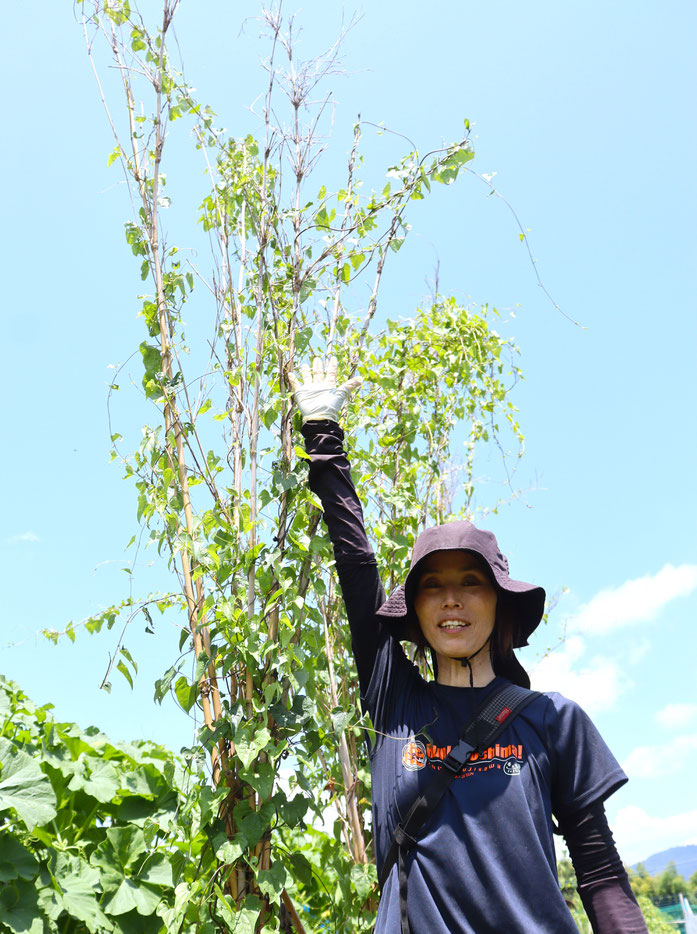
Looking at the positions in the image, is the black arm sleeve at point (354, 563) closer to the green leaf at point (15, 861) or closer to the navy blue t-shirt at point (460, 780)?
the navy blue t-shirt at point (460, 780)

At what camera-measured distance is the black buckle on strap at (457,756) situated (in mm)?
1346

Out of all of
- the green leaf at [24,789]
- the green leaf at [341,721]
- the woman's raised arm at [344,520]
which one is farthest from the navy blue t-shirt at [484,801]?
the green leaf at [24,789]

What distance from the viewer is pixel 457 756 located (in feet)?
4.44

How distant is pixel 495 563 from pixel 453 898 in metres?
0.58

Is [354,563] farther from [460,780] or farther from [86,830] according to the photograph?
[86,830]

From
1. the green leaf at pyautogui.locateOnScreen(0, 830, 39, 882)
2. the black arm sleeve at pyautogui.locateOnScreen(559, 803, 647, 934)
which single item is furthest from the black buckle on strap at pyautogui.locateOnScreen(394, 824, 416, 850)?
the green leaf at pyautogui.locateOnScreen(0, 830, 39, 882)

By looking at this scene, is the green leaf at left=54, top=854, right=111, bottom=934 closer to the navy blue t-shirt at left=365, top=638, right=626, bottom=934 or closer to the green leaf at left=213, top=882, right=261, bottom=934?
the green leaf at left=213, top=882, right=261, bottom=934

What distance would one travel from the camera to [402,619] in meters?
1.60

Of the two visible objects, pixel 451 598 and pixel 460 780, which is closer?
pixel 460 780

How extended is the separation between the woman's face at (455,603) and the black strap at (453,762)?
11 centimetres

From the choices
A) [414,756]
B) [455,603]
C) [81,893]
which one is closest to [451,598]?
[455,603]

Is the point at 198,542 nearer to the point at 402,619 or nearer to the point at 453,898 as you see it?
the point at 402,619

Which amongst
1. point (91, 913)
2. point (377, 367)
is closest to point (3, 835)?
point (91, 913)

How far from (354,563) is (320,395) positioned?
0.38 m
